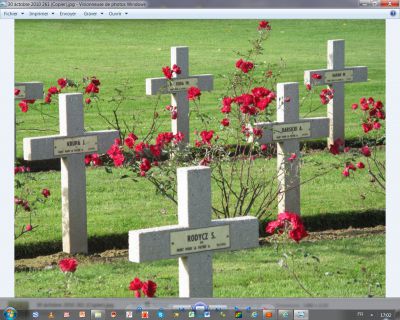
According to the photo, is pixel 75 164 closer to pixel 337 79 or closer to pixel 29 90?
pixel 29 90

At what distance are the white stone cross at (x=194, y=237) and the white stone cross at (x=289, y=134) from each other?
3.31m

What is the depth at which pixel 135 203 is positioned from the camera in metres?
7.99

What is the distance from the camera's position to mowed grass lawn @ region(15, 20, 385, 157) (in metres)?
12.8

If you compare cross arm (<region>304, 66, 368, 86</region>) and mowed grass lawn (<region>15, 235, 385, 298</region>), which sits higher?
cross arm (<region>304, 66, 368, 86</region>)

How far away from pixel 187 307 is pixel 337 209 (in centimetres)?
458

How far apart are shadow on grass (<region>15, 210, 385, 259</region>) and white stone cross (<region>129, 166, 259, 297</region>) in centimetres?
290

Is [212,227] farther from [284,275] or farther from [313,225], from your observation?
[313,225]

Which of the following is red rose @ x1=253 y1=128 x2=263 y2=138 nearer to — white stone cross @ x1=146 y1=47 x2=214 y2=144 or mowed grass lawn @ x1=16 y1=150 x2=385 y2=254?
mowed grass lawn @ x1=16 y1=150 x2=385 y2=254

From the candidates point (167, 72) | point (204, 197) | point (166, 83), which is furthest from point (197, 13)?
point (166, 83)

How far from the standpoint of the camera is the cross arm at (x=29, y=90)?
395 inches

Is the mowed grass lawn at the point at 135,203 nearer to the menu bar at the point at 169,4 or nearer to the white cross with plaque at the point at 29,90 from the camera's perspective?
the white cross with plaque at the point at 29,90

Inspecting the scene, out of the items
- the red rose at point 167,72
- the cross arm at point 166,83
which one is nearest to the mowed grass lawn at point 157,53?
the cross arm at point 166,83

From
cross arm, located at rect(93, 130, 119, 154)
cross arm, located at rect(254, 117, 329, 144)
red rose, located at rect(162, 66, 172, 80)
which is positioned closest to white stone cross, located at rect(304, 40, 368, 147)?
red rose, located at rect(162, 66, 172, 80)
